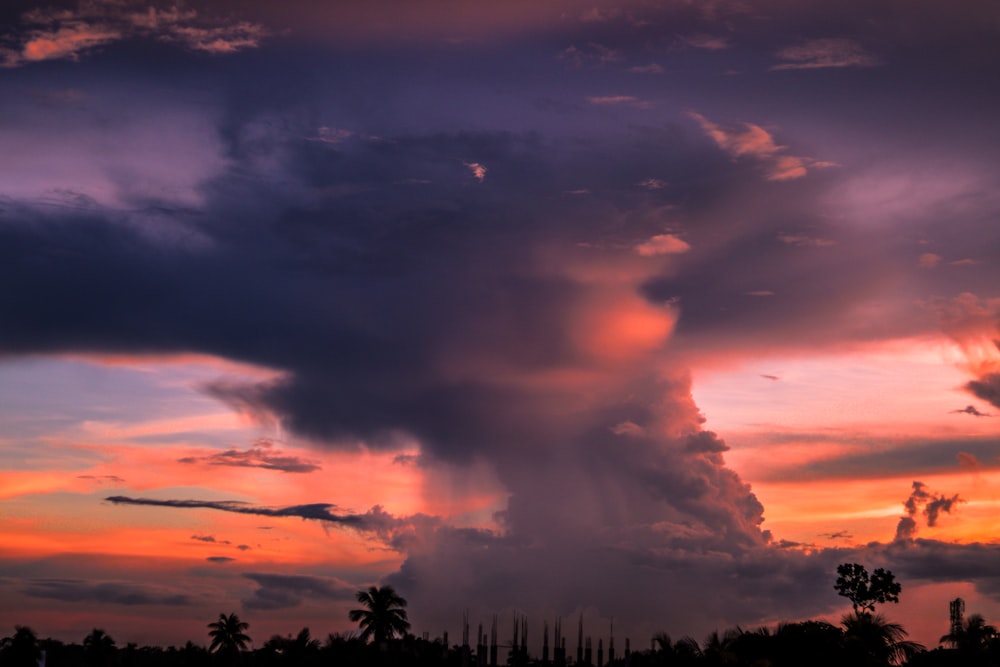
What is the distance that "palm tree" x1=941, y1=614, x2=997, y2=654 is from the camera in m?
77.9

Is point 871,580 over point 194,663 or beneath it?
over

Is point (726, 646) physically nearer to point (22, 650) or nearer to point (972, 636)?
point (972, 636)

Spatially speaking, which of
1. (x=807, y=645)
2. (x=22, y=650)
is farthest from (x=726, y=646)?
(x=22, y=650)

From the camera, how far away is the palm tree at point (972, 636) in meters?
77.9

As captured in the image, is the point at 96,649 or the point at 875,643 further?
the point at 96,649

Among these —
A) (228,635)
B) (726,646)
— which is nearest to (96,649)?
(228,635)

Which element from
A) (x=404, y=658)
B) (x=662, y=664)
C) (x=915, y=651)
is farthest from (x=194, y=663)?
(x=915, y=651)

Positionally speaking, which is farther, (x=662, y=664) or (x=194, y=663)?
(x=194, y=663)

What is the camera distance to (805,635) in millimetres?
74938

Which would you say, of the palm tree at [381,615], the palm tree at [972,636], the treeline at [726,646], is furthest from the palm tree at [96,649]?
the palm tree at [972,636]

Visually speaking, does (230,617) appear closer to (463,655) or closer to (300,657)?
(300,657)

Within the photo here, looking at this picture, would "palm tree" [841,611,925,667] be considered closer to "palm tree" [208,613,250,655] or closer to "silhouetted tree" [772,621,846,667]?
"silhouetted tree" [772,621,846,667]

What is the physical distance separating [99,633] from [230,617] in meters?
39.3

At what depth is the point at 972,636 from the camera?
80.2 m
